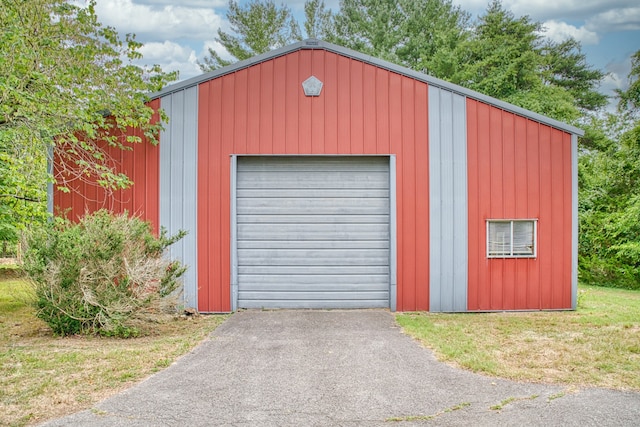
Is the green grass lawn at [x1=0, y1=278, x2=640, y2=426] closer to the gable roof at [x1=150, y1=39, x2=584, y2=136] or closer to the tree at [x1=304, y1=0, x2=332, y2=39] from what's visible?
the gable roof at [x1=150, y1=39, x2=584, y2=136]

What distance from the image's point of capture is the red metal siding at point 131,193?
9.89 m

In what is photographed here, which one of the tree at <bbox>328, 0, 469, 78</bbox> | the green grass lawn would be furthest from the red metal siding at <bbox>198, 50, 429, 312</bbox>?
the tree at <bbox>328, 0, 469, 78</bbox>

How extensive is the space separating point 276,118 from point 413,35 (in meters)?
21.5

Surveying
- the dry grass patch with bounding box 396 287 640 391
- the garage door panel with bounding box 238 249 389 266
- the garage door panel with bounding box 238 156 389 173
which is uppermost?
the garage door panel with bounding box 238 156 389 173


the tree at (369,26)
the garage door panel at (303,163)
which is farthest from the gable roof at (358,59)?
the tree at (369,26)

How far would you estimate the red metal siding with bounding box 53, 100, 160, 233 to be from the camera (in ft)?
32.4

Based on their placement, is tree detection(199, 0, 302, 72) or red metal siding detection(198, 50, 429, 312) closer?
red metal siding detection(198, 50, 429, 312)

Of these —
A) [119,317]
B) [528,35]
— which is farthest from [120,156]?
[528,35]

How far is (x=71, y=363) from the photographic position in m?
6.05

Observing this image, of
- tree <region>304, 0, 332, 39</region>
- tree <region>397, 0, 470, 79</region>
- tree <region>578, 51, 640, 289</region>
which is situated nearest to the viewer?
tree <region>578, 51, 640, 289</region>

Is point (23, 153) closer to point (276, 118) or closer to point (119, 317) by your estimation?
point (119, 317)

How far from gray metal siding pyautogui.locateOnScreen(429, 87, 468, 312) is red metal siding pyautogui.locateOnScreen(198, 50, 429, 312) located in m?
0.15

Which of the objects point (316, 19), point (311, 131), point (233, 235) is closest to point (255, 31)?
point (316, 19)

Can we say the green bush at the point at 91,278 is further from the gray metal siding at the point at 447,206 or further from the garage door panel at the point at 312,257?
the gray metal siding at the point at 447,206
